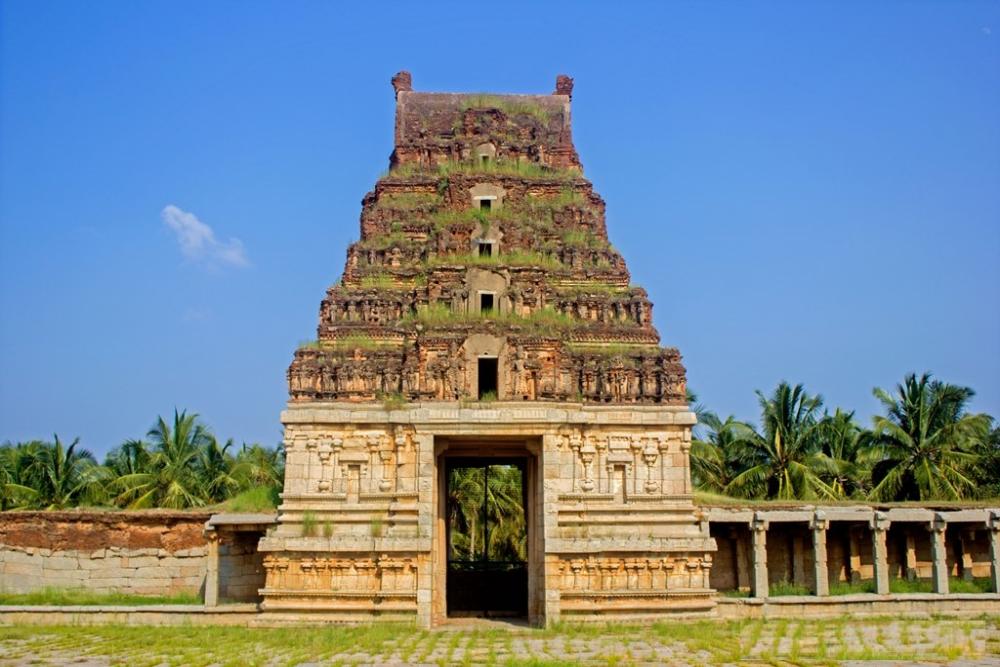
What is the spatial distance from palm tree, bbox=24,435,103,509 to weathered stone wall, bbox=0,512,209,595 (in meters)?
9.99

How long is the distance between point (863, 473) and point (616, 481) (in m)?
14.4

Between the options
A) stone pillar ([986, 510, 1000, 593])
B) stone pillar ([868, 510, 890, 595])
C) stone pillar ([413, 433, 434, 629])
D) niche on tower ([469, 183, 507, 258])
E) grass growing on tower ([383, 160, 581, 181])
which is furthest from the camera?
grass growing on tower ([383, 160, 581, 181])

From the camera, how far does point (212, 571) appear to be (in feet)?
69.8

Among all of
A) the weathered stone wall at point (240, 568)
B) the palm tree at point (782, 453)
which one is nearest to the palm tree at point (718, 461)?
the palm tree at point (782, 453)

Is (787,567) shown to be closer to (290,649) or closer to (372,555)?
(372,555)

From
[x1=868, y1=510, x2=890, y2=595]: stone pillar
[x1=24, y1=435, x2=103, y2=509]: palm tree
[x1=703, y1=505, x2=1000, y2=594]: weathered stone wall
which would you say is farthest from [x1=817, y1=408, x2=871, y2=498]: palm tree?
[x1=24, y1=435, x2=103, y2=509]: palm tree

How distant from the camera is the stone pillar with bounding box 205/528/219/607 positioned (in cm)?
2117

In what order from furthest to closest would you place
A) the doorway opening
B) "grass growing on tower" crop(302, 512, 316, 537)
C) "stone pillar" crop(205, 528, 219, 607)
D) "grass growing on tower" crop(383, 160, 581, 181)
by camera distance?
"grass growing on tower" crop(383, 160, 581, 181)
the doorway opening
"stone pillar" crop(205, 528, 219, 607)
"grass growing on tower" crop(302, 512, 316, 537)

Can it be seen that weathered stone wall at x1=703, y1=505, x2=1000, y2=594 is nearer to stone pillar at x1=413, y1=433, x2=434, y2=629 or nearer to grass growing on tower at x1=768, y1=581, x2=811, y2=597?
grass growing on tower at x1=768, y1=581, x2=811, y2=597

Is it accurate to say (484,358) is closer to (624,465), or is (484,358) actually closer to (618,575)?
(624,465)

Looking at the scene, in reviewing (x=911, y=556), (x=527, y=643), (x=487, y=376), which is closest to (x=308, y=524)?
(x=487, y=376)

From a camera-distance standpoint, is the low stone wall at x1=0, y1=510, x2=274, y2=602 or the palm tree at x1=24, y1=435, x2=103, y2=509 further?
the palm tree at x1=24, y1=435, x2=103, y2=509

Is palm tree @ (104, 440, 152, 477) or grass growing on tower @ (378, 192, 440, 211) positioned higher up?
grass growing on tower @ (378, 192, 440, 211)

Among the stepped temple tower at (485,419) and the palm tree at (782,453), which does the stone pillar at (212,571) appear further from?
the palm tree at (782,453)
